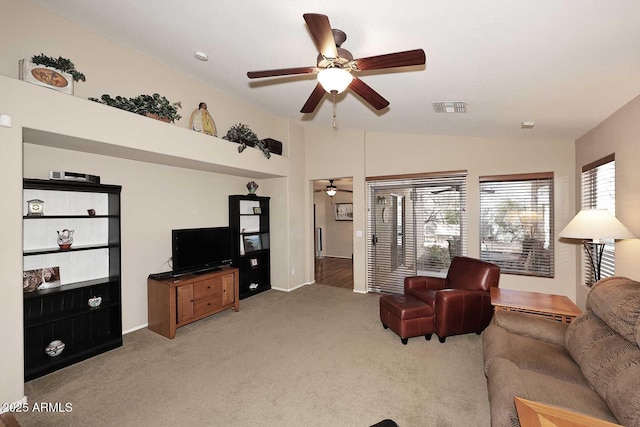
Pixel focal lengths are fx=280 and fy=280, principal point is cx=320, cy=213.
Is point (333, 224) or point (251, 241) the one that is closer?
point (251, 241)

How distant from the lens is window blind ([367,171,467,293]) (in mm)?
4660

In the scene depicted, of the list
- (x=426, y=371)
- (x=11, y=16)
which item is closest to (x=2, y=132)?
(x=11, y=16)

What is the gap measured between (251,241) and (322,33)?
4.16 m

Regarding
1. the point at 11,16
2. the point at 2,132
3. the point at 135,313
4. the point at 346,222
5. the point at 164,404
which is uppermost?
the point at 11,16

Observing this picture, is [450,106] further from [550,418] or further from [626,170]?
[550,418]

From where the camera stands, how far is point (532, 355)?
6.64 ft

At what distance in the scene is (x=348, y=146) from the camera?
541cm

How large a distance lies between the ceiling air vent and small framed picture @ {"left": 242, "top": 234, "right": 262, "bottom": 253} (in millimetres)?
3713

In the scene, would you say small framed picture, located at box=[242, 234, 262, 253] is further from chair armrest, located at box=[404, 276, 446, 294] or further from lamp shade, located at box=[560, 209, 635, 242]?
lamp shade, located at box=[560, 209, 635, 242]

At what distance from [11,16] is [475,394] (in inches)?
201

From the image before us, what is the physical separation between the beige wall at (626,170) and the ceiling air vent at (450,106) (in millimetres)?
1366

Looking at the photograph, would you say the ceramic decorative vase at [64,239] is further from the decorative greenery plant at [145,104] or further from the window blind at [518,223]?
the window blind at [518,223]

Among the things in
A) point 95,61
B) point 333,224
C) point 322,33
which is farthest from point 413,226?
point 95,61

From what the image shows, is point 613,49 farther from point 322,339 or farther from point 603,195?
point 322,339
